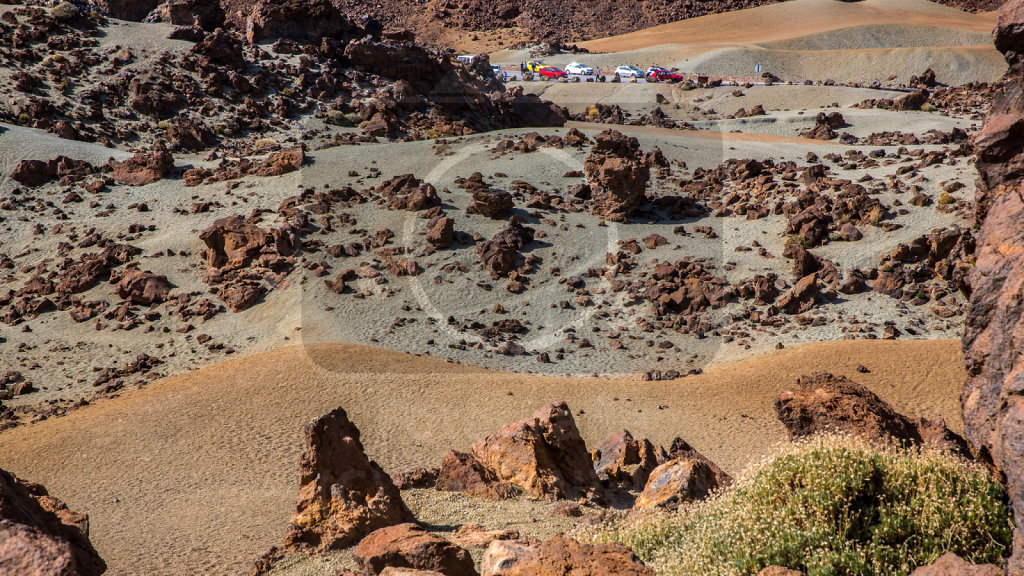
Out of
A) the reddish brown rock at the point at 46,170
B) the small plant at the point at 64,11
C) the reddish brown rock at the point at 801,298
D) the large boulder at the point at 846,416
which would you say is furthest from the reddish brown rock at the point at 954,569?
the small plant at the point at 64,11

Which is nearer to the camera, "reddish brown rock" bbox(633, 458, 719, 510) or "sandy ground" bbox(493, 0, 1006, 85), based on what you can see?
"reddish brown rock" bbox(633, 458, 719, 510)

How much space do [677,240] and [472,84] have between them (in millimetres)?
22181

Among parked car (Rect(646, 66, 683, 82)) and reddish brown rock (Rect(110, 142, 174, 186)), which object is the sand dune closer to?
parked car (Rect(646, 66, 683, 82))

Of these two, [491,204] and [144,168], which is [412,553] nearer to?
[491,204]

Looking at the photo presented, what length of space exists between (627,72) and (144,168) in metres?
40.1

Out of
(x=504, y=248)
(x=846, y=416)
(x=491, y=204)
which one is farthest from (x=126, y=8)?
(x=846, y=416)

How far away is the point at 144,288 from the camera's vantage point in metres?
22.5

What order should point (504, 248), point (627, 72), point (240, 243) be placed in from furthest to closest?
point (627, 72) < point (240, 243) < point (504, 248)

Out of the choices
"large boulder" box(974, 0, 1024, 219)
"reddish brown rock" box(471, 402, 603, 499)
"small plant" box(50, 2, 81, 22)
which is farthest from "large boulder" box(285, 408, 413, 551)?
"small plant" box(50, 2, 81, 22)

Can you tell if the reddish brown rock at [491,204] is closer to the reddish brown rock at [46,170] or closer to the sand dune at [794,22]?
the reddish brown rock at [46,170]

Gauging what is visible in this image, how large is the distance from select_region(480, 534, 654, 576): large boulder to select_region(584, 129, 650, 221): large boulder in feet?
69.9

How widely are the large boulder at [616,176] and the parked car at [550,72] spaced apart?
3393 cm

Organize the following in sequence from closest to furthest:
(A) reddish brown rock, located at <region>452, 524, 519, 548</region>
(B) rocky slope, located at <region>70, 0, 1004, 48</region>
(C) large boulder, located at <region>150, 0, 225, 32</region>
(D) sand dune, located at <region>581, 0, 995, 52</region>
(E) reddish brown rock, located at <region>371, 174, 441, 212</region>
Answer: (A) reddish brown rock, located at <region>452, 524, 519, 548</region> < (E) reddish brown rock, located at <region>371, 174, 441, 212</region> < (C) large boulder, located at <region>150, 0, 225, 32</region> < (D) sand dune, located at <region>581, 0, 995, 52</region> < (B) rocky slope, located at <region>70, 0, 1004, 48</region>

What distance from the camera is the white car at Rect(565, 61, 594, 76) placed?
58812mm
